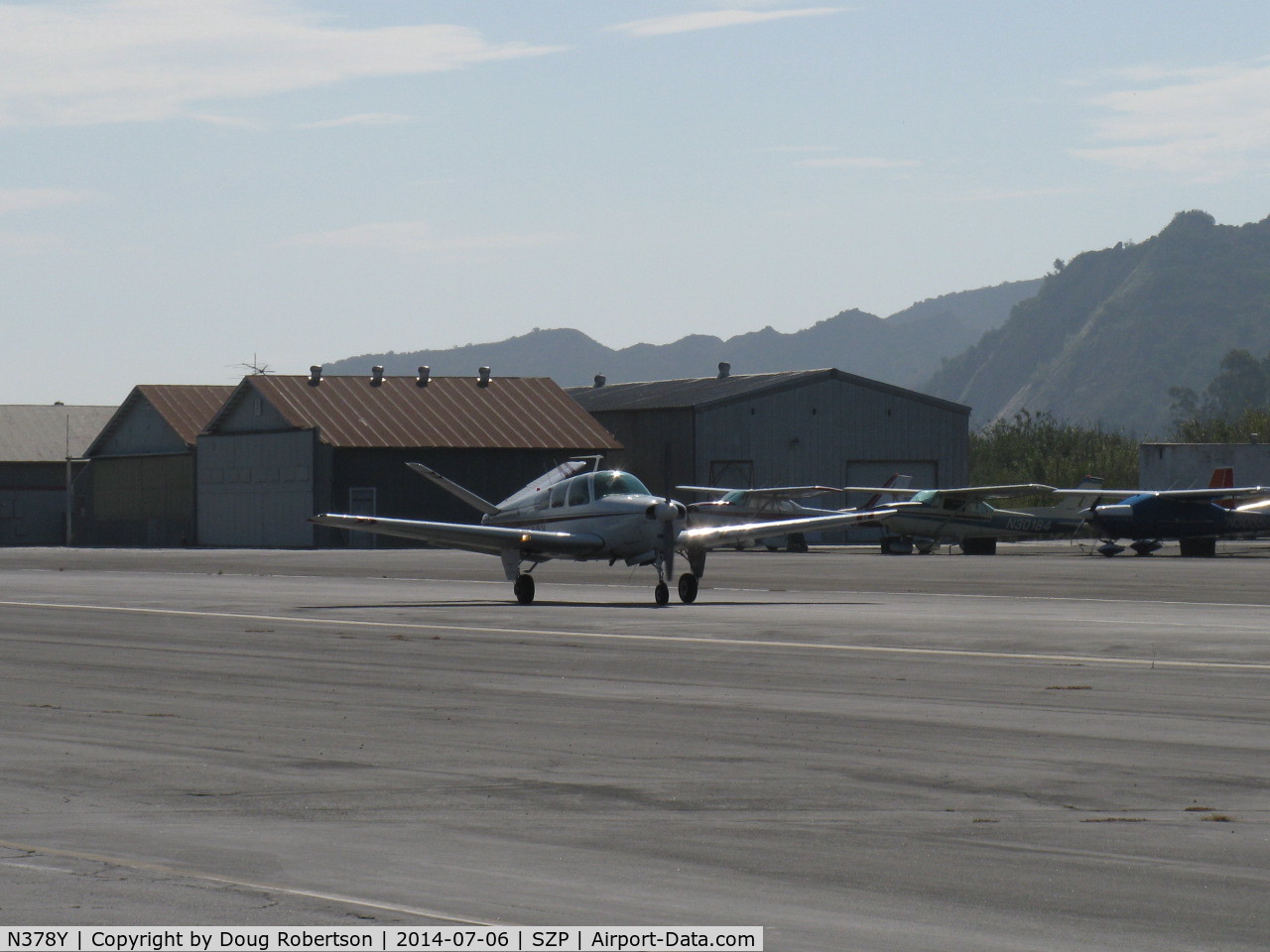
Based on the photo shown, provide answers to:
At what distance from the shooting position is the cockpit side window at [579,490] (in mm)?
30203

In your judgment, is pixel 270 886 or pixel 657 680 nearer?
pixel 270 886

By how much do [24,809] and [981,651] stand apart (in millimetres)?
12685

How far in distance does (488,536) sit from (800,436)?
48765 mm

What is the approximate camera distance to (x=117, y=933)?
6449 mm

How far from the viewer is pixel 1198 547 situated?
181ft

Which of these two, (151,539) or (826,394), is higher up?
(826,394)

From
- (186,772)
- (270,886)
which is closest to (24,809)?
(186,772)

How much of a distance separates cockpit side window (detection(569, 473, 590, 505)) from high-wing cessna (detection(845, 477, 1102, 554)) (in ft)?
94.1

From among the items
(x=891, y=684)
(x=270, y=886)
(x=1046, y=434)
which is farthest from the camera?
(x=1046, y=434)

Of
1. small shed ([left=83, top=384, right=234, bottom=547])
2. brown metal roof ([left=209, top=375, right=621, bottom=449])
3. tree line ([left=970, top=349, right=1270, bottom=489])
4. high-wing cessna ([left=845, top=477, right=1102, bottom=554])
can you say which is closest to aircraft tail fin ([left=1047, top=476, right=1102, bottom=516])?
high-wing cessna ([left=845, top=477, right=1102, bottom=554])

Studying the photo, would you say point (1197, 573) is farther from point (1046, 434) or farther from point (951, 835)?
point (1046, 434)

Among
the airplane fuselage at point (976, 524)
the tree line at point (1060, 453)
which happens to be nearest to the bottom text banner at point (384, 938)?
the airplane fuselage at point (976, 524)

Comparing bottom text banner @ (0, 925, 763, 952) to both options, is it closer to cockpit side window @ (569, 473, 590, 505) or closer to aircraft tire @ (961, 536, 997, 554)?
cockpit side window @ (569, 473, 590, 505)

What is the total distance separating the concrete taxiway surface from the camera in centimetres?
707
